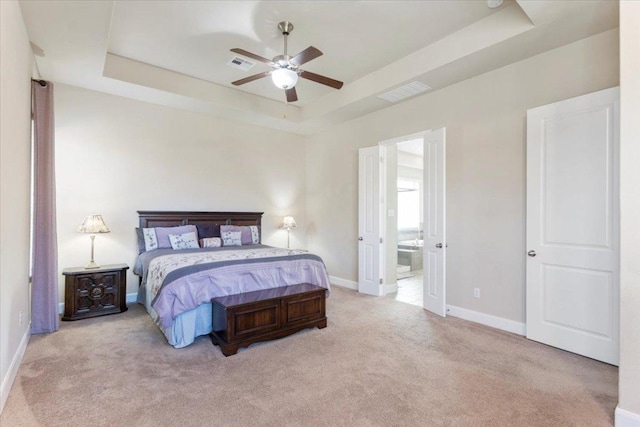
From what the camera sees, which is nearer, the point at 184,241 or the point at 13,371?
the point at 13,371

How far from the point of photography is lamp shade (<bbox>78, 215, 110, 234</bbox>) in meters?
4.06

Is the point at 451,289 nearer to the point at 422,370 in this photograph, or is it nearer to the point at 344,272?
the point at 422,370

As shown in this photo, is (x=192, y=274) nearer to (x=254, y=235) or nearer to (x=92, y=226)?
(x=92, y=226)

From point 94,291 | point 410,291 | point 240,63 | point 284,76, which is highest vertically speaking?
point 240,63

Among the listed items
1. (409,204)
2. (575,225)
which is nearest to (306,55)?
(575,225)

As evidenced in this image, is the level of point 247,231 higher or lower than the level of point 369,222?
lower

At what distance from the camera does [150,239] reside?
15.2ft

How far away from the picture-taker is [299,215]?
22.1ft

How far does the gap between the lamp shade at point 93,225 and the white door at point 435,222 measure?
419cm

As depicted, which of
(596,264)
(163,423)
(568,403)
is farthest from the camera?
(596,264)

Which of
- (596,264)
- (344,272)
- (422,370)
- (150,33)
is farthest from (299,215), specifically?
(596,264)

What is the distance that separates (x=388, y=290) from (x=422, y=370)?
2.71 meters

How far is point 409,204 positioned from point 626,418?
756 cm

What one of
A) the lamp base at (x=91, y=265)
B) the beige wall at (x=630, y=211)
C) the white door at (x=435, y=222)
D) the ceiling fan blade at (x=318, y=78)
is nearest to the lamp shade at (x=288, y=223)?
the white door at (x=435, y=222)
